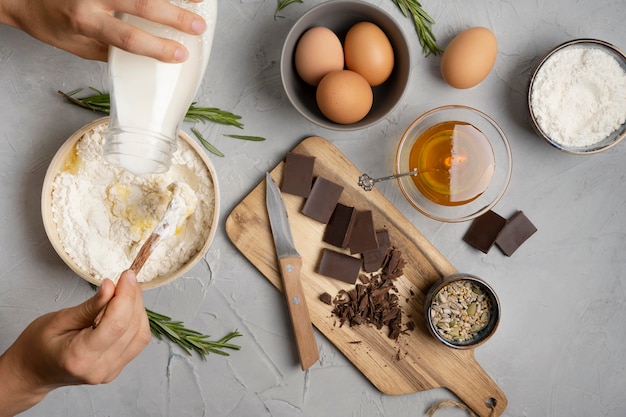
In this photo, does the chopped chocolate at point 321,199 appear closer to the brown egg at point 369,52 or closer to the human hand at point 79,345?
the brown egg at point 369,52

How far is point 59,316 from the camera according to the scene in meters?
1.20

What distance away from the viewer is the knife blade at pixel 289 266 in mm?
1533

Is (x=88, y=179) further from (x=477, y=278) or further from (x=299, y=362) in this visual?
(x=477, y=278)

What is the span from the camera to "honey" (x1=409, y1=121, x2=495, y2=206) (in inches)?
59.6

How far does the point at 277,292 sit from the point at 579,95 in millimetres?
1004

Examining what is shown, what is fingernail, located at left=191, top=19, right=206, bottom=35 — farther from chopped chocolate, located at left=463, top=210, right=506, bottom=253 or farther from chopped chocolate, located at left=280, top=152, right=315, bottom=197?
chopped chocolate, located at left=463, top=210, right=506, bottom=253

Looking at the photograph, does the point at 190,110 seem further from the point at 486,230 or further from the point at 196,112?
the point at 486,230

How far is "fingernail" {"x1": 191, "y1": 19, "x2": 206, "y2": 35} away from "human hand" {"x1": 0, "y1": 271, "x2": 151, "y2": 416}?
511mm

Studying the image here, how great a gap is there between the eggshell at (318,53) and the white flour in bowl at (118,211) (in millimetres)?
378

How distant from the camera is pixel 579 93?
150 centimetres

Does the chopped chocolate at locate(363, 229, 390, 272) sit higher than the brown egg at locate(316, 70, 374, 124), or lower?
lower

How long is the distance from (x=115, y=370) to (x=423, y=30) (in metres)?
1.18

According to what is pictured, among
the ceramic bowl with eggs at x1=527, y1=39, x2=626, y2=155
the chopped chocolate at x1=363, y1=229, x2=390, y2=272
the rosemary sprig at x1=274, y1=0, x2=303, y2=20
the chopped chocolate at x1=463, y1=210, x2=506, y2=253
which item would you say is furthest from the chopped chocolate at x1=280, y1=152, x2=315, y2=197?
the ceramic bowl with eggs at x1=527, y1=39, x2=626, y2=155

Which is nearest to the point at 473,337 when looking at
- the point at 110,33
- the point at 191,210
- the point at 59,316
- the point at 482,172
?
the point at 482,172
